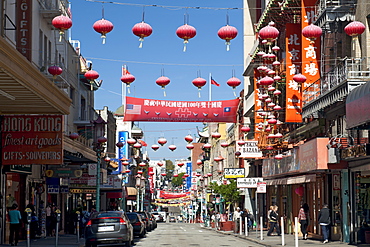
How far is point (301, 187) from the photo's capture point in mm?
38000

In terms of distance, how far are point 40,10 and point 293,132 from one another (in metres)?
16.6

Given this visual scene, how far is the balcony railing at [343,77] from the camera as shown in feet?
79.7

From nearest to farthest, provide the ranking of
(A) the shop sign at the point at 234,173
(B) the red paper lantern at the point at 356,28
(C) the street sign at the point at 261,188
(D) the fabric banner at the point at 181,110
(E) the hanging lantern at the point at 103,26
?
(E) the hanging lantern at the point at 103,26, (B) the red paper lantern at the point at 356,28, (C) the street sign at the point at 261,188, (D) the fabric banner at the point at 181,110, (A) the shop sign at the point at 234,173

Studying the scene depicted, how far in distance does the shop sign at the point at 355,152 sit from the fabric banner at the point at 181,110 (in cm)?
1025

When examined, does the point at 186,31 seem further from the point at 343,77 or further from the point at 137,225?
the point at 137,225

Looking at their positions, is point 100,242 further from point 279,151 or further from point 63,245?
point 279,151

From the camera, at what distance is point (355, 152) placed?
25812mm

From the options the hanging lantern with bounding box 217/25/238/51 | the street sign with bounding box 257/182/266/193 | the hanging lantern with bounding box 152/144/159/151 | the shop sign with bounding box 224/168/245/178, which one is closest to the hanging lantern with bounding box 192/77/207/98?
the hanging lantern with bounding box 217/25/238/51

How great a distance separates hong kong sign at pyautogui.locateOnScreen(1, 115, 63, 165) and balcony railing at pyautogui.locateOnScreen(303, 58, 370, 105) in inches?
442

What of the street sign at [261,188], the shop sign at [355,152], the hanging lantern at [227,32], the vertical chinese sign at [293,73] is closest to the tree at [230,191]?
the street sign at [261,188]

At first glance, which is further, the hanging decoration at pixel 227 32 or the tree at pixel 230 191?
the tree at pixel 230 191

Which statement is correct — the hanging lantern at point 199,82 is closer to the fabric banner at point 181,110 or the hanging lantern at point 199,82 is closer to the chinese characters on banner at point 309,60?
the chinese characters on banner at point 309,60

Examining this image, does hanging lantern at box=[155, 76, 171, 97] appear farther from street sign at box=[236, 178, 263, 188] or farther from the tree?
the tree

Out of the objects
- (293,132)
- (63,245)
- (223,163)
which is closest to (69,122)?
(293,132)
